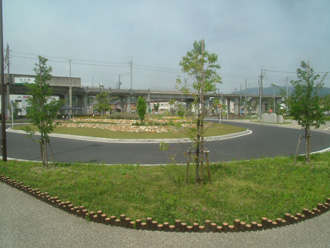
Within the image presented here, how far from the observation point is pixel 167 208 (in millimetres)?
5461

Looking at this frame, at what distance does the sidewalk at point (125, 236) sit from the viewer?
4145 mm

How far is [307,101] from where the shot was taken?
31.7 feet

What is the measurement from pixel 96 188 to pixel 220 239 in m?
3.51

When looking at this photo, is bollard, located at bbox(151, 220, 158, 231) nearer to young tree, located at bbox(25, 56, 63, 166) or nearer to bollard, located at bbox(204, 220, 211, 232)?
bollard, located at bbox(204, 220, 211, 232)

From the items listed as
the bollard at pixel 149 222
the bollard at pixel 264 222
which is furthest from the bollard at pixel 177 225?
the bollard at pixel 264 222

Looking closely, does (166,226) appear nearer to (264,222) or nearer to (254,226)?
(254,226)

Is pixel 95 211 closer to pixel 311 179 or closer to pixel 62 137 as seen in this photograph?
pixel 311 179

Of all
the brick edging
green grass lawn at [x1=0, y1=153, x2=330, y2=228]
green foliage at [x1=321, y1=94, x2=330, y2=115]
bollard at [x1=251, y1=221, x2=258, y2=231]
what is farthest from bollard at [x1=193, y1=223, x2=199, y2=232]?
green foliage at [x1=321, y1=94, x2=330, y2=115]

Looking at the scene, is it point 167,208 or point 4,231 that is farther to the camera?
point 167,208

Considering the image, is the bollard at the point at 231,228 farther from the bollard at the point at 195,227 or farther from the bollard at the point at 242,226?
the bollard at the point at 195,227

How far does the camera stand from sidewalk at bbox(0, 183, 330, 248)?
4.14 meters

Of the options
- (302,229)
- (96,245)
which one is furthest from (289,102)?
(96,245)

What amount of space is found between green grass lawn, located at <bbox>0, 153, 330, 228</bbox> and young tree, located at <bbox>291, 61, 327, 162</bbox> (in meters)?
1.47

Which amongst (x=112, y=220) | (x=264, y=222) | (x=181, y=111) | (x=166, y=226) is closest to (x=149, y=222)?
(x=166, y=226)
